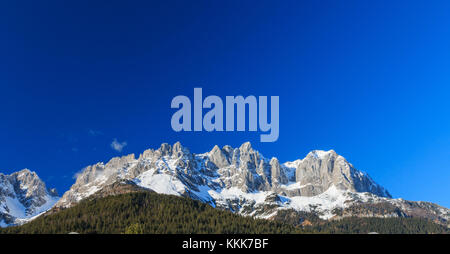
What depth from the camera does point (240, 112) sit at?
104 meters
